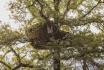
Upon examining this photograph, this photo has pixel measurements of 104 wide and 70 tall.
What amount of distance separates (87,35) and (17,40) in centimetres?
181

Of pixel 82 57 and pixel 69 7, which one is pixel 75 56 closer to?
pixel 82 57

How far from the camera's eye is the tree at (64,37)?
10016mm

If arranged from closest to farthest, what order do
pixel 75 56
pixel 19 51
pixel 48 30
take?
pixel 75 56, pixel 48 30, pixel 19 51

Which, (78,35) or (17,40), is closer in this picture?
(78,35)

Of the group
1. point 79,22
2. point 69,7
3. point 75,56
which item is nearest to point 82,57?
point 75,56

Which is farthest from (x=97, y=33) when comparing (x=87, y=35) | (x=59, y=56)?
(x=59, y=56)

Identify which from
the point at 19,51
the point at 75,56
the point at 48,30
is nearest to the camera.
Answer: the point at 75,56

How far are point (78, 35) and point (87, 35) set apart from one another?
0.86 feet

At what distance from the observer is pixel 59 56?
10008 mm

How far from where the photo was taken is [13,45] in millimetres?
11141

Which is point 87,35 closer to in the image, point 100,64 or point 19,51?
point 100,64

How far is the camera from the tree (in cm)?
1002

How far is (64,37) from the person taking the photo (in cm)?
1038

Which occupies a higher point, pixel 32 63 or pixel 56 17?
pixel 56 17
